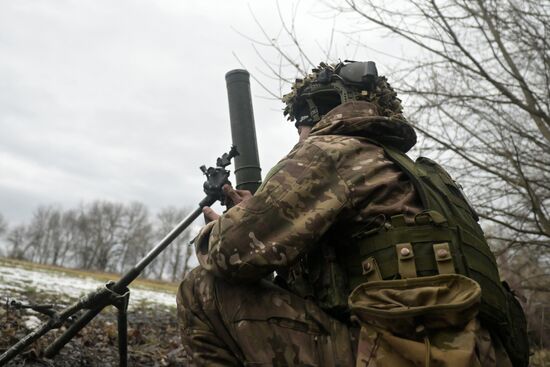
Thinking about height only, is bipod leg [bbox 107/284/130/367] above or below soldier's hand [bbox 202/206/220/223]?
below

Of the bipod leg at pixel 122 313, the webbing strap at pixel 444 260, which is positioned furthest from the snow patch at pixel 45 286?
the webbing strap at pixel 444 260

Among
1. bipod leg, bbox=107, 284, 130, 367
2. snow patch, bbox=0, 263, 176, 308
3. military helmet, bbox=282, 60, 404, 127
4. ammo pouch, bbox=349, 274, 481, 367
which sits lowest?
snow patch, bbox=0, 263, 176, 308

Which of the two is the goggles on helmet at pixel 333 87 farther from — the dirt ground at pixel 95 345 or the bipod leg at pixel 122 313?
the dirt ground at pixel 95 345

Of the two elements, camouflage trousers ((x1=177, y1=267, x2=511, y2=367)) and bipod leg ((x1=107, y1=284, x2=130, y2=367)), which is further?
bipod leg ((x1=107, y1=284, x2=130, y2=367))

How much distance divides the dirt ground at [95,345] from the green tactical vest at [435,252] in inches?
90.4

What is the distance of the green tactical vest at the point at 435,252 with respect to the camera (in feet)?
6.47

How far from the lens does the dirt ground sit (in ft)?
11.0

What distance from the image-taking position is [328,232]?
7.70ft

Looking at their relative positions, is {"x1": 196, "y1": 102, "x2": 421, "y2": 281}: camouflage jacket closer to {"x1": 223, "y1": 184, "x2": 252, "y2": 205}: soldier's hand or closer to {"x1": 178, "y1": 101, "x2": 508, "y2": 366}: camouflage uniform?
{"x1": 178, "y1": 101, "x2": 508, "y2": 366}: camouflage uniform

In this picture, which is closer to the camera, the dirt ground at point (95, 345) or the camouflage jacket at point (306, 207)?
the camouflage jacket at point (306, 207)

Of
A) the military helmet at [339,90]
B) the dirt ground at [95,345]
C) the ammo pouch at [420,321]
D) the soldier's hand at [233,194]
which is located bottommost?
the dirt ground at [95,345]

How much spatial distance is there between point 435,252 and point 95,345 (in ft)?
10.4

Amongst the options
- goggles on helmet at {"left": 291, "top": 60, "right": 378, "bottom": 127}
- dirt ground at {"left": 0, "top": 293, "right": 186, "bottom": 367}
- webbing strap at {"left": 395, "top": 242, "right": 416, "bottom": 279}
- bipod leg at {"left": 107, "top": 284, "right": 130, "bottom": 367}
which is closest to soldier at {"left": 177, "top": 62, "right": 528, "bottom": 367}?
webbing strap at {"left": 395, "top": 242, "right": 416, "bottom": 279}

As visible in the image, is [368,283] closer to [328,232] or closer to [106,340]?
[328,232]
